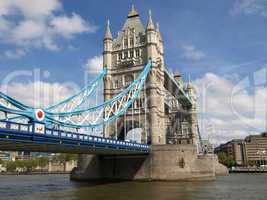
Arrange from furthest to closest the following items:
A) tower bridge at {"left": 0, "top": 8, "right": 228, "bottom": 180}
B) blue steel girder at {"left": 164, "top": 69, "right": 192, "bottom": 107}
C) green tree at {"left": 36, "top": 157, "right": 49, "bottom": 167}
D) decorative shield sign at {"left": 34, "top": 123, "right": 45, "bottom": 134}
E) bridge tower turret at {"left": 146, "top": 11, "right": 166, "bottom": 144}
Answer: green tree at {"left": 36, "top": 157, "right": 49, "bottom": 167} < blue steel girder at {"left": 164, "top": 69, "right": 192, "bottom": 107} < bridge tower turret at {"left": 146, "top": 11, "right": 166, "bottom": 144} < tower bridge at {"left": 0, "top": 8, "right": 228, "bottom": 180} < decorative shield sign at {"left": 34, "top": 123, "right": 45, "bottom": 134}

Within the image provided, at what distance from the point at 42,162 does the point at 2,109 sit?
114m

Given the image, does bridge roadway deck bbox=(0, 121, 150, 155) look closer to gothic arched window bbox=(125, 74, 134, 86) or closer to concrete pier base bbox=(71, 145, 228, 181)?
concrete pier base bbox=(71, 145, 228, 181)

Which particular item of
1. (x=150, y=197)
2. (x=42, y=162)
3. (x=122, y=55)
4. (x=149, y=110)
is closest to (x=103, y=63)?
(x=122, y=55)

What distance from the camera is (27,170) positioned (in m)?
133

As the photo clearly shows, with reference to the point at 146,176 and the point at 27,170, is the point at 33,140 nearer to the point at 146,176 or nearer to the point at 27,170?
the point at 146,176

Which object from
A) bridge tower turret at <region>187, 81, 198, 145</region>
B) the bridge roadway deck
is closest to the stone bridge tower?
the bridge roadway deck

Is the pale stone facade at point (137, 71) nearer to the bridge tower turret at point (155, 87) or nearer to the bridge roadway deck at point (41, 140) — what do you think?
the bridge tower turret at point (155, 87)

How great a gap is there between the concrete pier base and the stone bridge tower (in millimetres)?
6899

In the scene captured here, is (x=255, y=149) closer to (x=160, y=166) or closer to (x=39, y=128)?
(x=160, y=166)

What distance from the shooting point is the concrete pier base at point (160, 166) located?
169 ft

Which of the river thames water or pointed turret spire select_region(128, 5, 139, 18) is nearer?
the river thames water

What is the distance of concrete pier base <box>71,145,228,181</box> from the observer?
51.6 metres

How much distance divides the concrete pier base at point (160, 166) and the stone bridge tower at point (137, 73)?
22.6ft

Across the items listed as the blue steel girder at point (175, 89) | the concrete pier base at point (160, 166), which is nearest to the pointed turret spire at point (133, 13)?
the blue steel girder at point (175, 89)
